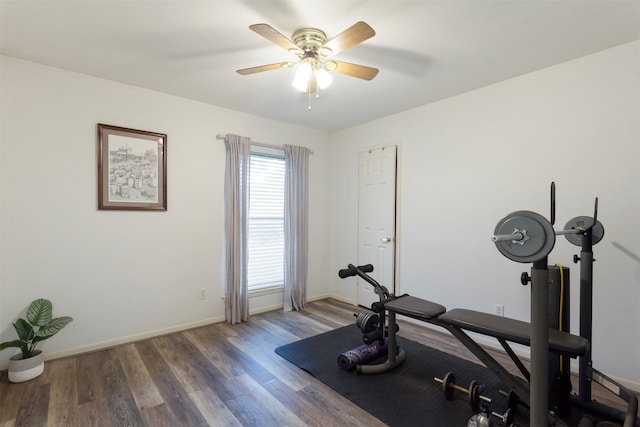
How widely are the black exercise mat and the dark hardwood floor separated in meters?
0.12

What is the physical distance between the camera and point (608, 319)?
7.65 feet

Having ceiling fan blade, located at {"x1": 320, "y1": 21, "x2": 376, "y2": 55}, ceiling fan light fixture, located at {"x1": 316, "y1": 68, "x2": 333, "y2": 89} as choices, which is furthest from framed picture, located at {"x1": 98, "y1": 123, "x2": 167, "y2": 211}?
ceiling fan blade, located at {"x1": 320, "y1": 21, "x2": 376, "y2": 55}

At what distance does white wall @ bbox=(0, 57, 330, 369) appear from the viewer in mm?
2504

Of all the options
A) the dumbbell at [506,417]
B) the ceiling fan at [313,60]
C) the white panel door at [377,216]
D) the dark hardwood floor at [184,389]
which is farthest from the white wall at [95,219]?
the dumbbell at [506,417]

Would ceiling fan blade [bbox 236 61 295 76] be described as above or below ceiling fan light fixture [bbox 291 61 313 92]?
above

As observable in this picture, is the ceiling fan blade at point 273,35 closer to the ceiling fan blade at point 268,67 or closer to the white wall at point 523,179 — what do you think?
the ceiling fan blade at point 268,67

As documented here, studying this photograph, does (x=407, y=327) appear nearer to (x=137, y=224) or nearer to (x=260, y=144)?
(x=260, y=144)

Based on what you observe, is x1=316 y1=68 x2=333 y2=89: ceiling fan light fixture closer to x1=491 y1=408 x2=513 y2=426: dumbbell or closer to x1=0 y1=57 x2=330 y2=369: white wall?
x1=0 y1=57 x2=330 y2=369: white wall

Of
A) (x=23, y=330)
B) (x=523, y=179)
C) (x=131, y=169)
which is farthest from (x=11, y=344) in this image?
(x=523, y=179)

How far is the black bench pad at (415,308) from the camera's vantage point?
221 cm

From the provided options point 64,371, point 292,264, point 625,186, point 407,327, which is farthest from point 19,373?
point 625,186

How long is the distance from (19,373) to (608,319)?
4.43 meters

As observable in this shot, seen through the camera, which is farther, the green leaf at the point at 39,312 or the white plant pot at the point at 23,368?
the green leaf at the point at 39,312

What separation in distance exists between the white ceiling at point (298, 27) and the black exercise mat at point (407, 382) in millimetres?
2505
